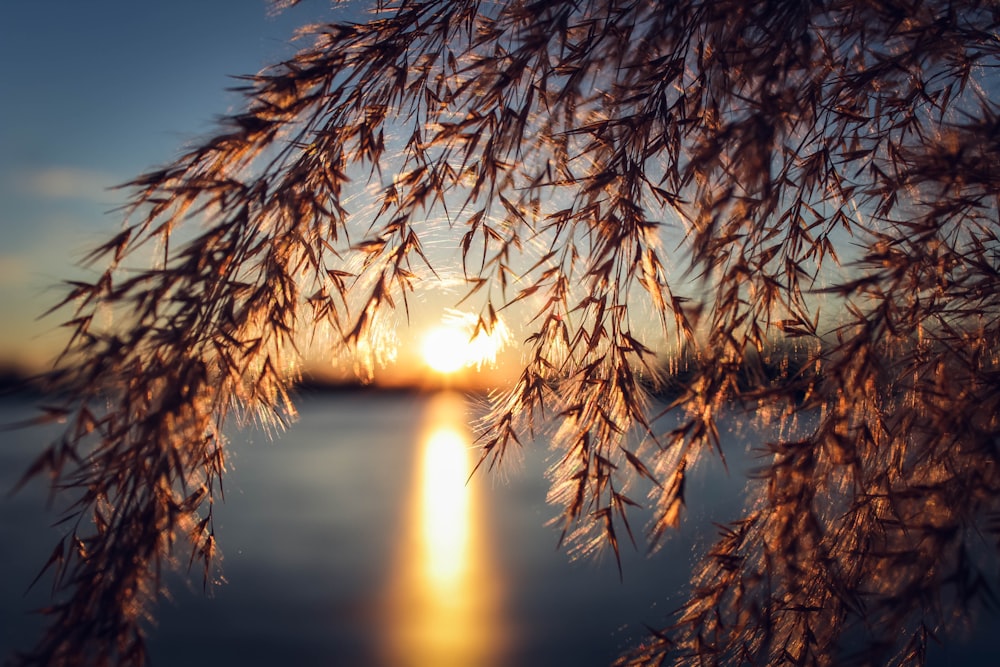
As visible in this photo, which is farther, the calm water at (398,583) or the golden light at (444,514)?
the golden light at (444,514)

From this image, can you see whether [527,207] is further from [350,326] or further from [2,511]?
[2,511]

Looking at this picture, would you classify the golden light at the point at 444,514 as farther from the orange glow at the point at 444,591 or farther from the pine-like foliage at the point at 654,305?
the pine-like foliage at the point at 654,305

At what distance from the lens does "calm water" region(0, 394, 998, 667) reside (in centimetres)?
652

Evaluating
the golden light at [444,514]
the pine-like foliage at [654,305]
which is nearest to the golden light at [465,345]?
the pine-like foliage at [654,305]

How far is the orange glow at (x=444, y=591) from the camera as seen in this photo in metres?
6.57

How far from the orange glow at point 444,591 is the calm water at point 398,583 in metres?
0.02

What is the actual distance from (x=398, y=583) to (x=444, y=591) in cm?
70

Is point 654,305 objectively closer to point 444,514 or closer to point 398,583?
point 398,583

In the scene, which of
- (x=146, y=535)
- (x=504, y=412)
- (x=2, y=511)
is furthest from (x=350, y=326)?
(x=2, y=511)

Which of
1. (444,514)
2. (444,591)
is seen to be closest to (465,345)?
Answer: (444,591)

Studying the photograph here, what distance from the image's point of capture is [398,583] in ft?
28.2

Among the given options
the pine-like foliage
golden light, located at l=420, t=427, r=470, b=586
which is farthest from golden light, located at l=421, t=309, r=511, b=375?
golden light, located at l=420, t=427, r=470, b=586

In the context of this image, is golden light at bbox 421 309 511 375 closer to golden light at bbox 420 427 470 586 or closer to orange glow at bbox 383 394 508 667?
orange glow at bbox 383 394 508 667

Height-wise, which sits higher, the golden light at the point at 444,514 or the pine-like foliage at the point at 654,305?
the golden light at the point at 444,514
